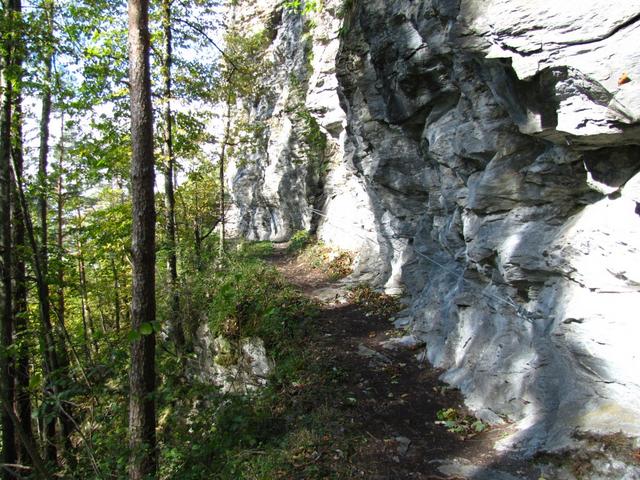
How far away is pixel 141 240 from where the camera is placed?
4.78m

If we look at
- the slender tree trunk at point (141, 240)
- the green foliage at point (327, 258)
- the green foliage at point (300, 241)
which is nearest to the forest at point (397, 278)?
the slender tree trunk at point (141, 240)

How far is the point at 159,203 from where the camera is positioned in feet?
35.0

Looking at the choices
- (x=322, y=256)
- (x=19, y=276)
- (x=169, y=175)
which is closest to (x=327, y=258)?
(x=322, y=256)

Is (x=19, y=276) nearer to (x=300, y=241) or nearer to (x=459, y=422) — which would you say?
(x=459, y=422)

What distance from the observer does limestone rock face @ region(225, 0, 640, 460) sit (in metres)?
3.49

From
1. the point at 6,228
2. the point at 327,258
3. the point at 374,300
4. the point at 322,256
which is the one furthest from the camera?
the point at 322,256

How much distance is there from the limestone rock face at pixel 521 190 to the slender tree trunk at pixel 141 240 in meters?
3.84

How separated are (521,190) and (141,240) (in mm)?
4779

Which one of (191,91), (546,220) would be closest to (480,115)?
(546,220)

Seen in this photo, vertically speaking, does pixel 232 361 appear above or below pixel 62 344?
below

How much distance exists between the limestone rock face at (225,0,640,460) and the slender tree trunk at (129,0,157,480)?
384 cm

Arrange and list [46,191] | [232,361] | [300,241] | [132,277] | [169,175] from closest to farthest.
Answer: [132,277] → [232,361] → [46,191] → [169,175] → [300,241]

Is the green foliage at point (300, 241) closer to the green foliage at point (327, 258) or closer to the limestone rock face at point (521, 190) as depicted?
the green foliage at point (327, 258)

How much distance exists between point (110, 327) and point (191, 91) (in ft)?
46.2
